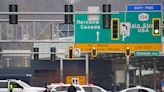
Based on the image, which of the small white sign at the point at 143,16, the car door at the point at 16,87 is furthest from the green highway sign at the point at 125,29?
the car door at the point at 16,87

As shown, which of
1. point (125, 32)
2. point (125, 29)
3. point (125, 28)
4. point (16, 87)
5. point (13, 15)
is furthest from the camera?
point (16, 87)

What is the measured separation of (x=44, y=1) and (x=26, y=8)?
5.04 metres

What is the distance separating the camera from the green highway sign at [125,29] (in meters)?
37.3

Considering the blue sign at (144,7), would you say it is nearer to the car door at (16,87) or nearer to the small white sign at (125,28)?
the small white sign at (125,28)

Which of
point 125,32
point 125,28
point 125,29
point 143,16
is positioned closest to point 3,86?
point 125,32

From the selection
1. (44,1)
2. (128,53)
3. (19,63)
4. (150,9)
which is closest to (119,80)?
(128,53)

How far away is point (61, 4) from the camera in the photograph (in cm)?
11594

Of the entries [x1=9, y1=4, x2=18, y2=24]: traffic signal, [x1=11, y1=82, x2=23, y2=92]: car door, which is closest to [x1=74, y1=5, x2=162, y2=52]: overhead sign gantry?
[x1=11, y1=82, x2=23, y2=92]: car door

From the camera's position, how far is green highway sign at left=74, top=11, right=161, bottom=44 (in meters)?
37.3

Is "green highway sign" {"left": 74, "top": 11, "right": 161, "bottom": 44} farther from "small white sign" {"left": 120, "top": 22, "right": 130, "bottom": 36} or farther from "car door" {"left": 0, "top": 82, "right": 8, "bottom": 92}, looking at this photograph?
"car door" {"left": 0, "top": 82, "right": 8, "bottom": 92}

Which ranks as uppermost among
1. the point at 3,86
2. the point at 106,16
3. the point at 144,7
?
the point at 144,7

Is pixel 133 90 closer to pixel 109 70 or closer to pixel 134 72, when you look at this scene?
pixel 109 70

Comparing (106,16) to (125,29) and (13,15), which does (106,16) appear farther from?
(125,29)

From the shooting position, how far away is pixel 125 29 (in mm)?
37875
